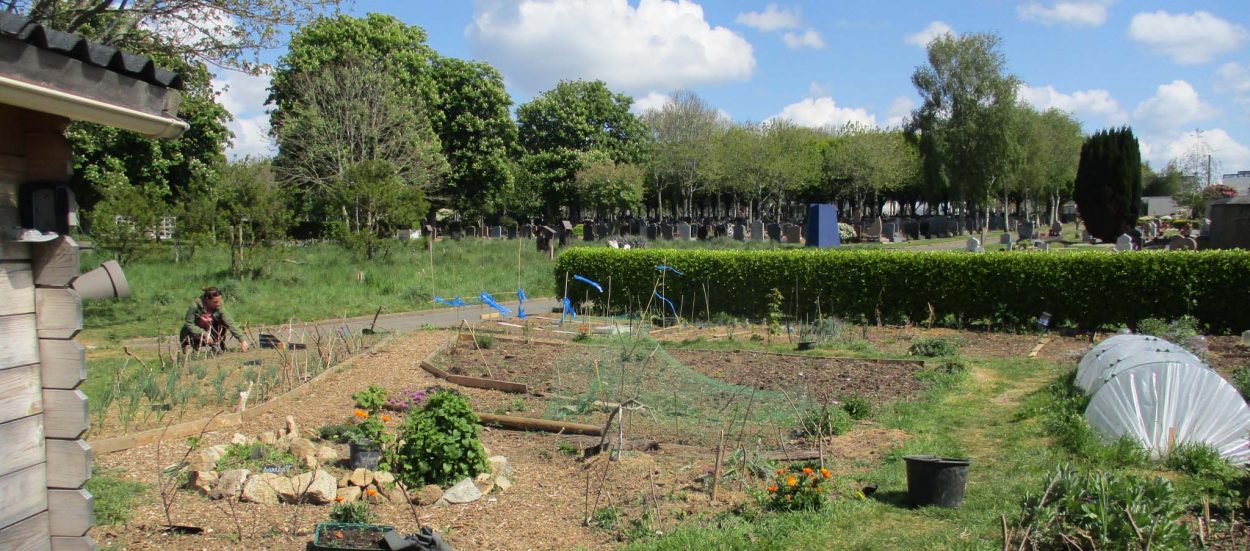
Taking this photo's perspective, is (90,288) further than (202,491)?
Yes

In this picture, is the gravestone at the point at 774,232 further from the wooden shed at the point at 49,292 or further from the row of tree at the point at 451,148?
the wooden shed at the point at 49,292

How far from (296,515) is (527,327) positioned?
9.15 m

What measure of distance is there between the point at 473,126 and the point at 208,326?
37199 millimetres

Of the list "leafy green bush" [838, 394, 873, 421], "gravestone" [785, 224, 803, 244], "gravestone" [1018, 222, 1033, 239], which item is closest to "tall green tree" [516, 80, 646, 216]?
"gravestone" [785, 224, 803, 244]

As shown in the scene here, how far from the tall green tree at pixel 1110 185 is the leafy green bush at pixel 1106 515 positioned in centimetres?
3745

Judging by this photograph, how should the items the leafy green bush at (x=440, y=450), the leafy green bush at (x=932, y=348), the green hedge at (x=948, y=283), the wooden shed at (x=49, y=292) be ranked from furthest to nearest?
the green hedge at (x=948, y=283) → the leafy green bush at (x=932, y=348) → the leafy green bush at (x=440, y=450) → the wooden shed at (x=49, y=292)

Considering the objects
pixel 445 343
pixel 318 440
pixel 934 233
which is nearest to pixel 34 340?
pixel 318 440

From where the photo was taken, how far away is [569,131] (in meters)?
63.0

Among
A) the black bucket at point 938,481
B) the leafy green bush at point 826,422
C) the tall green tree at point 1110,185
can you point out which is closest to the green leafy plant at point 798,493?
the black bucket at point 938,481

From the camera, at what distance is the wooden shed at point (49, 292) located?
12.3 feet

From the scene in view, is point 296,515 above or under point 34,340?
under

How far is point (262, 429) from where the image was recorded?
835 cm

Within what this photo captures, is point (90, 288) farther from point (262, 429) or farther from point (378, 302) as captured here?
point (262, 429)

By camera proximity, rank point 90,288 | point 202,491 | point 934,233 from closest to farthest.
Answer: point 202,491, point 90,288, point 934,233
